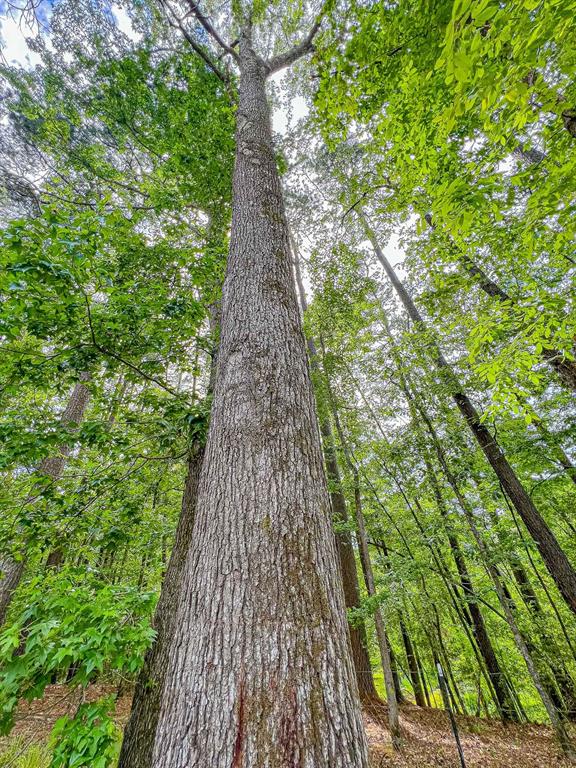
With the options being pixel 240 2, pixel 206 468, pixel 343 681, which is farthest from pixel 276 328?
pixel 240 2

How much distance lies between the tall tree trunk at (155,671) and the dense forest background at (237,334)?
2cm

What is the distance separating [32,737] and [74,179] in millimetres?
9095

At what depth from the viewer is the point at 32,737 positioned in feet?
12.5

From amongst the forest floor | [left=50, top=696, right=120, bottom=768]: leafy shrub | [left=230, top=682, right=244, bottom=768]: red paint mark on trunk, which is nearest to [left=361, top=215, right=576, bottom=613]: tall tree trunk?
the forest floor

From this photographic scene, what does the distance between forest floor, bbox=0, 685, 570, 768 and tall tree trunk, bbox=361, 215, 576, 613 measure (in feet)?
8.16

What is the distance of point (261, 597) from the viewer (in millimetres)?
954

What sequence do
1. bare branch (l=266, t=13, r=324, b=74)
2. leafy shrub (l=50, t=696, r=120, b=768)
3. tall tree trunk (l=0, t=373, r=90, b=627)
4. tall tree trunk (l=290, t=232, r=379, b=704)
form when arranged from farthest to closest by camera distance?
1. tall tree trunk (l=290, t=232, r=379, b=704)
2. bare branch (l=266, t=13, r=324, b=74)
3. tall tree trunk (l=0, t=373, r=90, b=627)
4. leafy shrub (l=50, t=696, r=120, b=768)

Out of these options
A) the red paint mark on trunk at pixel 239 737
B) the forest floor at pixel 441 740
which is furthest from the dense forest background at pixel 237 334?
the forest floor at pixel 441 740

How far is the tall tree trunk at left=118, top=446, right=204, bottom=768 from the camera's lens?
6.81ft

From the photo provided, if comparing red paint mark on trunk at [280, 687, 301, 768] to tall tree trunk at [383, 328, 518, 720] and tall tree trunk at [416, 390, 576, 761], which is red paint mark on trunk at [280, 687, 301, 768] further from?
tall tree trunk at [383, 328, 518, 720]

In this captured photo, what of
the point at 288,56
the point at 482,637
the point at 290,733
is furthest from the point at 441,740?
the point at 288,56

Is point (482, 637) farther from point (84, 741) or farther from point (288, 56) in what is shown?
point (288, 56)

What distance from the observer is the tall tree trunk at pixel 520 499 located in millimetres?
4980

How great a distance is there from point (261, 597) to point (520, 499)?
21.6 ft
